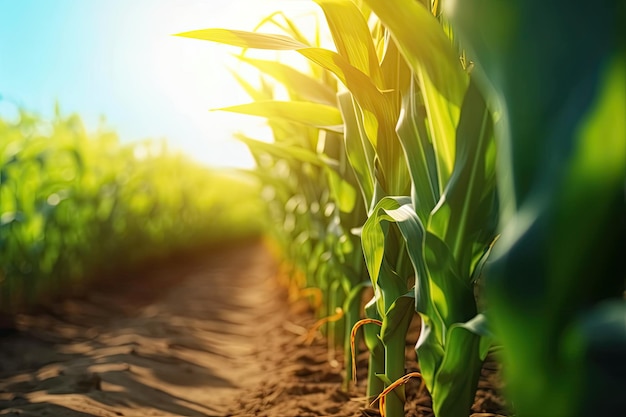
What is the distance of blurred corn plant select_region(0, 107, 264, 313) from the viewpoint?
2.84 meters

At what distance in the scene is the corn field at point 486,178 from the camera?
1.55 ft

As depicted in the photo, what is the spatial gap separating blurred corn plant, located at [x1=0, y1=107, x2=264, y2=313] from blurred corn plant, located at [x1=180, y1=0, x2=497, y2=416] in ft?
6.87

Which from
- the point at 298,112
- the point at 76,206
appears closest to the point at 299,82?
the point at 298,112

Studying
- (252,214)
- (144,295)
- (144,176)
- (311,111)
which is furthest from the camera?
(252,214)

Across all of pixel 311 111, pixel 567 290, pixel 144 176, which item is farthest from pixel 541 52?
pixel 144 176

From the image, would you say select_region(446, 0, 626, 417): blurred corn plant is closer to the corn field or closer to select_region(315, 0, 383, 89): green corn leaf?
the corn field

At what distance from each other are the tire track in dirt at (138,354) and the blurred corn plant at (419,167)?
0.79 m

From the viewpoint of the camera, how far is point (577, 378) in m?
0.48

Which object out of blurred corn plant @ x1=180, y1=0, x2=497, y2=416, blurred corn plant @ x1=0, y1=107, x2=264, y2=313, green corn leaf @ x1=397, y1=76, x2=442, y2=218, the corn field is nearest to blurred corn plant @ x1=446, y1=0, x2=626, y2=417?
the corn field

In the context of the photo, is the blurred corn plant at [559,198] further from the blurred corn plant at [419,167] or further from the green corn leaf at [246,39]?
the green corn leaf at [246,39]

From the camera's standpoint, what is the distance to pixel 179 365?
2068 mm

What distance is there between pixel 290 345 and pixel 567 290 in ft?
5.91

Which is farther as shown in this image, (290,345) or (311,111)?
(290,345)

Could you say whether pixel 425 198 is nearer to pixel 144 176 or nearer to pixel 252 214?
pixel 144 176
